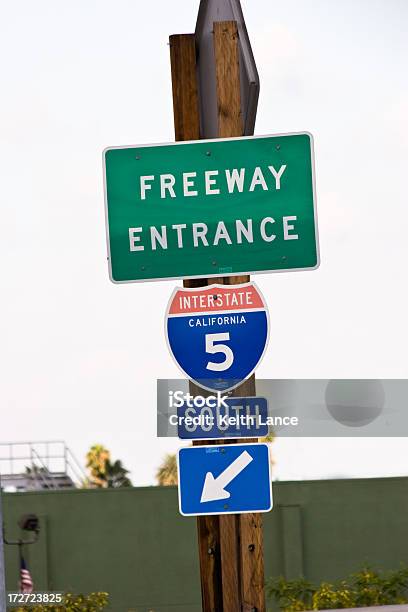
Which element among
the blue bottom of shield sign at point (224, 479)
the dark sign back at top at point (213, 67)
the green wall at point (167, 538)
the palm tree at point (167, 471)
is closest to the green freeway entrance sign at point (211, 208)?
the dark sign back at top at point (213, 67)

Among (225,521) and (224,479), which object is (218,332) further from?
(225,521)

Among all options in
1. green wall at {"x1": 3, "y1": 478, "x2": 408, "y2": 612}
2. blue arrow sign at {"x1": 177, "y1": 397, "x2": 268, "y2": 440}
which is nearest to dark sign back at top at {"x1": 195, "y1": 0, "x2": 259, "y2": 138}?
blue arrow sign at {"x1": 177, "y1": 397, "x2": 268, "y2": 440}

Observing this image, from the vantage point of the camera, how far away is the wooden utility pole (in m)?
6.48

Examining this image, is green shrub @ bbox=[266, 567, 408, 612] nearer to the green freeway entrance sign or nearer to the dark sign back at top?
the dark sign back at top

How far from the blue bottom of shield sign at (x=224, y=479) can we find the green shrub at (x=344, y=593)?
16117 mm

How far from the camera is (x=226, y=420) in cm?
621

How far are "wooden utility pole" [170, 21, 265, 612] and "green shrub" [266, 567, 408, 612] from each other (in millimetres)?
15419

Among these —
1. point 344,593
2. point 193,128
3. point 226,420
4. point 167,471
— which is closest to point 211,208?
point 193,128

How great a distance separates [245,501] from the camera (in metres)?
6.14

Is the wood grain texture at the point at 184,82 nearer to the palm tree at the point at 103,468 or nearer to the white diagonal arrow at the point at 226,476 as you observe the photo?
the white diagonal arrow at the point at 226,476

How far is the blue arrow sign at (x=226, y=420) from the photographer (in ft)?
20.2

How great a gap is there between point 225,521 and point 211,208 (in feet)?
5.56

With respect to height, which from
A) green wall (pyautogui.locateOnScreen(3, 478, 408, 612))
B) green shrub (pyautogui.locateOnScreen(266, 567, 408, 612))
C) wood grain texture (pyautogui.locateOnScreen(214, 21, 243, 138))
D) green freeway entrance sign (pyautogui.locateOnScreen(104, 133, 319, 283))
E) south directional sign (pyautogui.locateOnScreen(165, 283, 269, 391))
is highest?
wood grain texture (pyautogui.locateOnScreen(214, 21, 243, 138))

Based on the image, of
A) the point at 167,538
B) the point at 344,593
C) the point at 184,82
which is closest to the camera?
the point at 184,82
